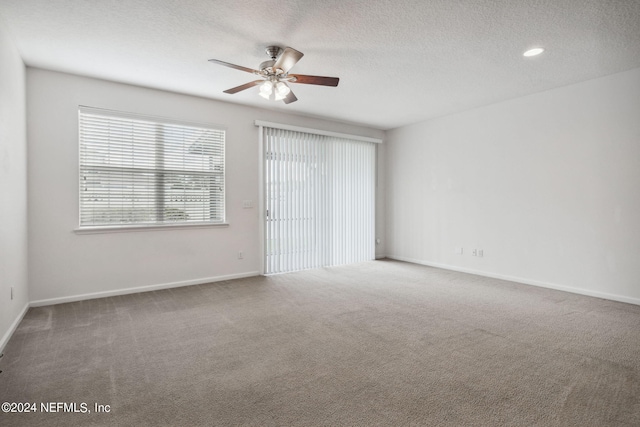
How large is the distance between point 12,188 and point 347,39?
3.51m

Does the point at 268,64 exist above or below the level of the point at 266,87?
above

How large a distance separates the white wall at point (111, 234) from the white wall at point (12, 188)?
0.19m

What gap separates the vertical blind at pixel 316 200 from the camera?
550 cm

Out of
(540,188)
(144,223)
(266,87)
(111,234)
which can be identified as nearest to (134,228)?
(144,223)

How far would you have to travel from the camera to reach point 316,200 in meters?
6.01

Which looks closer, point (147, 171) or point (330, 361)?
point (330, 361)

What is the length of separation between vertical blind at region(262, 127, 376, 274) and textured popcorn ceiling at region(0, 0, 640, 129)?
4.67 ft

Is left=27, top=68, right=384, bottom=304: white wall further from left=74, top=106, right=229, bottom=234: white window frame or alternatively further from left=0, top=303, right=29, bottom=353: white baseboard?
left=0, top=303, right=29, bottom=353: white baseboard

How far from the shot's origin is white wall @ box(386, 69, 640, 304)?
3928 mm

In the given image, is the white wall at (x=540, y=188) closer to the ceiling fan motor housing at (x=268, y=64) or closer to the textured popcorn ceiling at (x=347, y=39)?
the textured popcorn ceiling at (x=347, y=39)

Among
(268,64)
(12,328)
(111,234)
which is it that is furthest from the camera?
(111,234)

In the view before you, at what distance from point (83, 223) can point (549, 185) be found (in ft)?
20.5

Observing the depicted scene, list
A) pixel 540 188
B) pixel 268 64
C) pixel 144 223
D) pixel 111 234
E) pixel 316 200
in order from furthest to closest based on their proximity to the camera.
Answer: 1. pixel 316 200
2. pixel 540 188
3. pixel 144 223
4. pixel 111 234
5. pixel 268 64

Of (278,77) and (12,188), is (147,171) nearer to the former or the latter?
(12,188)
